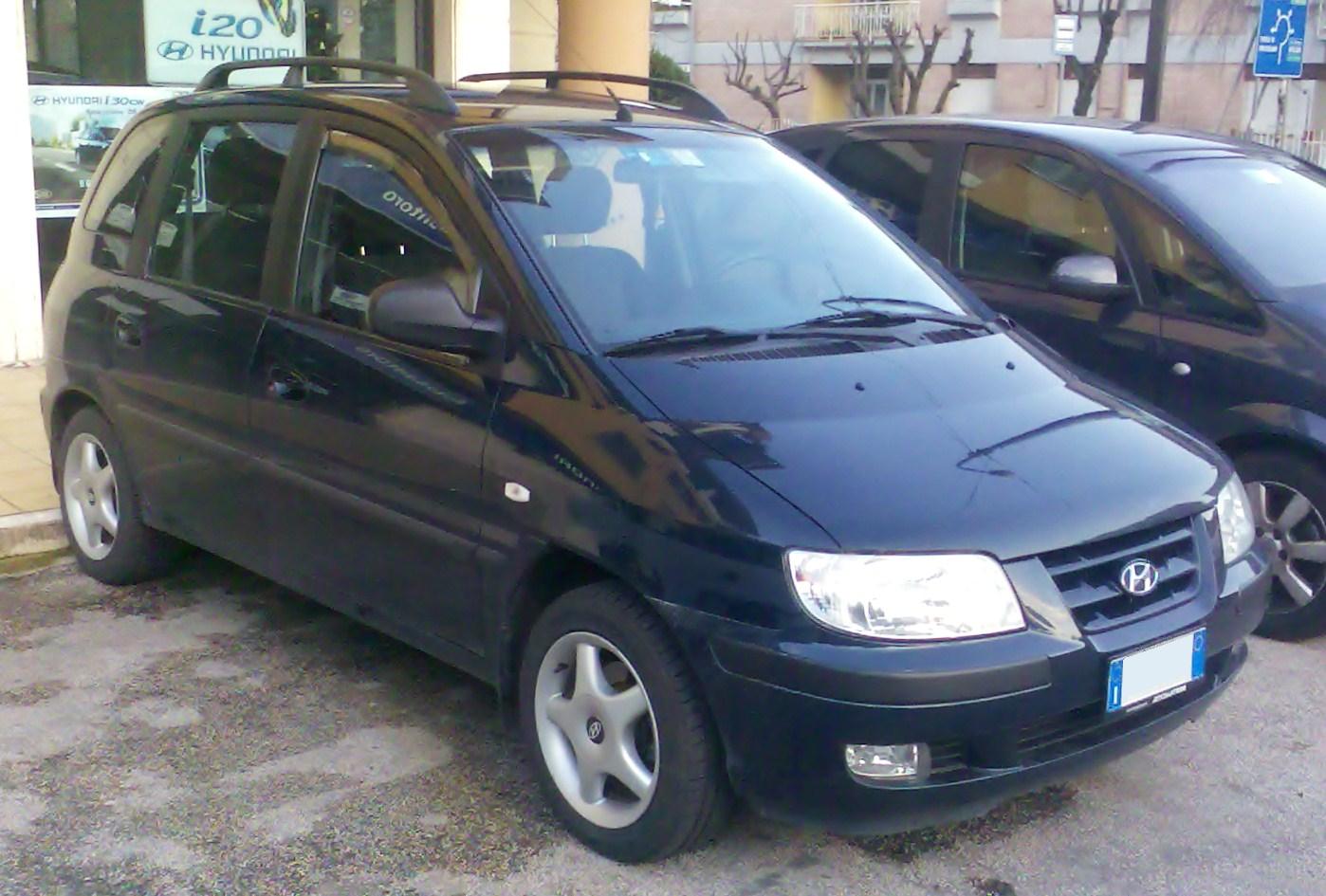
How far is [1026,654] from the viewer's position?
10.4 feet

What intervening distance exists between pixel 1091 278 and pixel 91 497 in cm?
363

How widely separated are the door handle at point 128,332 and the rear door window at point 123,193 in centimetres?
22

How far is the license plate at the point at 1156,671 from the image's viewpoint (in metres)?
3.33

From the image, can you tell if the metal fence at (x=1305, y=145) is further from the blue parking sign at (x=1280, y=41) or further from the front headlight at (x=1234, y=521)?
the front headlight at (x=1234, y=521)

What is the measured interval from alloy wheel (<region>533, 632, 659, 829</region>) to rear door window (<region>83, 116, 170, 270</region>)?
2.50 metres

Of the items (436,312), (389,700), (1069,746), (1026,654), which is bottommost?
(389,700)

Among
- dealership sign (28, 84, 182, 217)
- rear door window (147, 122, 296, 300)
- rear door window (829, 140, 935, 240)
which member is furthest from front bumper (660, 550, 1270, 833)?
dealership sign (28, 84, 182, 217)

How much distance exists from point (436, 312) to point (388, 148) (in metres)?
0.73

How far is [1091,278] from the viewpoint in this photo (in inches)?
214

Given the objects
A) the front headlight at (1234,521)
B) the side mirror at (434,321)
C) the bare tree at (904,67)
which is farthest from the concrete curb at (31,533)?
the bare tree at (904,67)

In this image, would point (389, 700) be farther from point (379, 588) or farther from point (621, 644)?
point (621, 644)

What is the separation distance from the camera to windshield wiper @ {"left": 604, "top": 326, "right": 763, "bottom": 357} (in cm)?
374

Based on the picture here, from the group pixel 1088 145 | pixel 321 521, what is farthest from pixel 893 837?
pixel 1088 145

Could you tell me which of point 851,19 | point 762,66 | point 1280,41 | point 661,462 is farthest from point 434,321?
point 762,66
